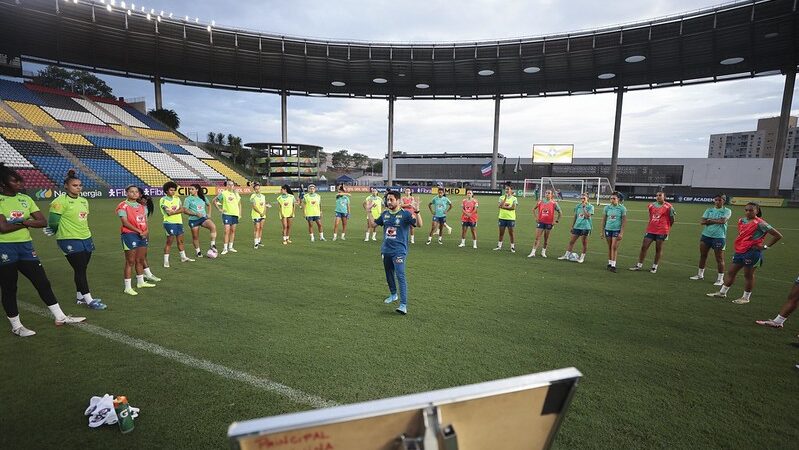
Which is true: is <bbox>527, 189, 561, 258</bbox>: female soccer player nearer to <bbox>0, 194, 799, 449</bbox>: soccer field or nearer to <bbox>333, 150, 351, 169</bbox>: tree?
<bbox>0, 194, 799, 449</bbox>: soccer field

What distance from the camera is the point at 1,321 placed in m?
5.16

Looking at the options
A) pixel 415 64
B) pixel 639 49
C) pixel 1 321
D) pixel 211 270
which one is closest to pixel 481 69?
pixel 415 64

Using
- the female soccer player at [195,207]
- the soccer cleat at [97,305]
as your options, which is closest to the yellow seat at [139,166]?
the female soccer player at [195,207]

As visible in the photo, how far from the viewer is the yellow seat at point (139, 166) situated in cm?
3253

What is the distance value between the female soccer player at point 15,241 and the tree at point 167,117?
159 ft

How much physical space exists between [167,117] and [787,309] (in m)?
57.5

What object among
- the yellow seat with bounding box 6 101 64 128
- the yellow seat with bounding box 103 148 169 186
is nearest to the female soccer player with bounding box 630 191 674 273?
the yellow seat with bounding box 103 148 169 186

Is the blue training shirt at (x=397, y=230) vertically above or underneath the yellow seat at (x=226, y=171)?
underneath

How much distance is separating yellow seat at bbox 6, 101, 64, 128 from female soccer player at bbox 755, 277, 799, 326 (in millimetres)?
47443

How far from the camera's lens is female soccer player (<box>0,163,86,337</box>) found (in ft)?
14.7

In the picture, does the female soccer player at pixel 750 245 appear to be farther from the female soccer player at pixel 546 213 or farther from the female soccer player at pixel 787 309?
the female soccer player at pixel 546 213

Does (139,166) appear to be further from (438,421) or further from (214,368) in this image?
(438,421)

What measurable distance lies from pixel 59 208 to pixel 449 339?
19.9ft

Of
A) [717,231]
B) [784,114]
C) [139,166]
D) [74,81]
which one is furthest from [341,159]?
[717,231]
